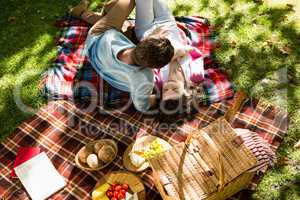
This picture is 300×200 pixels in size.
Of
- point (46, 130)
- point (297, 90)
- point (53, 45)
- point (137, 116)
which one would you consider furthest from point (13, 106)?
point (297, 90)

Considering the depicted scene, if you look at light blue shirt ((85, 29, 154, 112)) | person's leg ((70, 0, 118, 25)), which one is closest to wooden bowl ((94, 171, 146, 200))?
light blue shirt ((85, 29, 154, 112))

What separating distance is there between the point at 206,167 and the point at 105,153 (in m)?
1.15

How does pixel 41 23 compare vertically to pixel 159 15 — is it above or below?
below

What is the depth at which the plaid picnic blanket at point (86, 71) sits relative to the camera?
17.7ft

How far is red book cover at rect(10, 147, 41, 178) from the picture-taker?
494cm

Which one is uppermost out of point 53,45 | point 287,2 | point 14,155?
point 287,2

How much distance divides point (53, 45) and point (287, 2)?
11.5 feet

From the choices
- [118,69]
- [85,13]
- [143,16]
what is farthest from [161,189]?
[85,13]

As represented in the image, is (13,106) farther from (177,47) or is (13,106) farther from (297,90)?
(297,90)

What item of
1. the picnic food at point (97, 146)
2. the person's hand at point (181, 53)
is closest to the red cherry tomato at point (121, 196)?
the picnic food at point (97, 146)

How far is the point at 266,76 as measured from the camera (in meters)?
5.53

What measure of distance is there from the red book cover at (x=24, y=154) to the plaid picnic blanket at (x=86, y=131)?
0.26 feet

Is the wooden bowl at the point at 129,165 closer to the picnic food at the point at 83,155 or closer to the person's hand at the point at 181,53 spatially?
the picnic food at the point at 83,155

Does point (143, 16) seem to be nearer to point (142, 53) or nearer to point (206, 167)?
point (142, 53)
